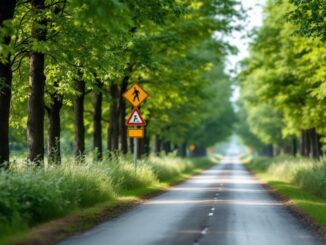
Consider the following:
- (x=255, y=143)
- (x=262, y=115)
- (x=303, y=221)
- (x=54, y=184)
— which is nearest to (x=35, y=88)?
(x=54, y=184)

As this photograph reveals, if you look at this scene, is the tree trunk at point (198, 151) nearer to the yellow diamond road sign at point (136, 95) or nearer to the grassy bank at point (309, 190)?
the grassy bank at point (309, 190)

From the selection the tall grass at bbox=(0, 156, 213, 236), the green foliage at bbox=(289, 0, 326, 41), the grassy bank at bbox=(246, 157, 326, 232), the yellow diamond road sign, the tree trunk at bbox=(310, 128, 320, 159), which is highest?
the green foliage at bbox=(289, 0, 326, 41)

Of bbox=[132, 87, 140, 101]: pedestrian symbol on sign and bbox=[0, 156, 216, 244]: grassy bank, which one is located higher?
bbox=[132, 87, 140, 101]: pedestrian symbol on sign

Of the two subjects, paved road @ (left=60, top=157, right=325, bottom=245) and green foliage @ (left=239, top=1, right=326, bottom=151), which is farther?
green foliage @ (left=239, top=1, right=326, bottom=151)

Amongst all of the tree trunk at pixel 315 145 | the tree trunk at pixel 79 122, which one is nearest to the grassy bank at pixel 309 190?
the tree trunk at pixel 315 145

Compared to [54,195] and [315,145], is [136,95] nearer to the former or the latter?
[54,195]

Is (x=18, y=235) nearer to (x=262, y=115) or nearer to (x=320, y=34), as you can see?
(x=320, y=34)

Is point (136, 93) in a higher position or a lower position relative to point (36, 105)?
higher

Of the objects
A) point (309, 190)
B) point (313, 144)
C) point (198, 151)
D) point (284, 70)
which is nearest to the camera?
point (309, 190)

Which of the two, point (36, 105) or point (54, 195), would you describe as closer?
point (54, 195)

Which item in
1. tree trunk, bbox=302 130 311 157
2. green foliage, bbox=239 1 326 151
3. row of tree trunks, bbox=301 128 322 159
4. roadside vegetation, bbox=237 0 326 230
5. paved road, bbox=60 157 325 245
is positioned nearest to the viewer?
paved road, bbox=60 157 325 245

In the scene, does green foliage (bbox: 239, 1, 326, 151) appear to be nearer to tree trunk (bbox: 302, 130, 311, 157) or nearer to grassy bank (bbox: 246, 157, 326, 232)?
grassy bank (bbox: 246, 157, 326, 232)

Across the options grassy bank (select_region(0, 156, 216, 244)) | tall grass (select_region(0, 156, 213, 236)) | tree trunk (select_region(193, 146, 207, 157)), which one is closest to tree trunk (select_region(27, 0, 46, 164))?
grassy bank (select_region(0, 156, 216, 244))

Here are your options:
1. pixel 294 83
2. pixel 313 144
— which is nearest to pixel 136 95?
pixel 294 83
